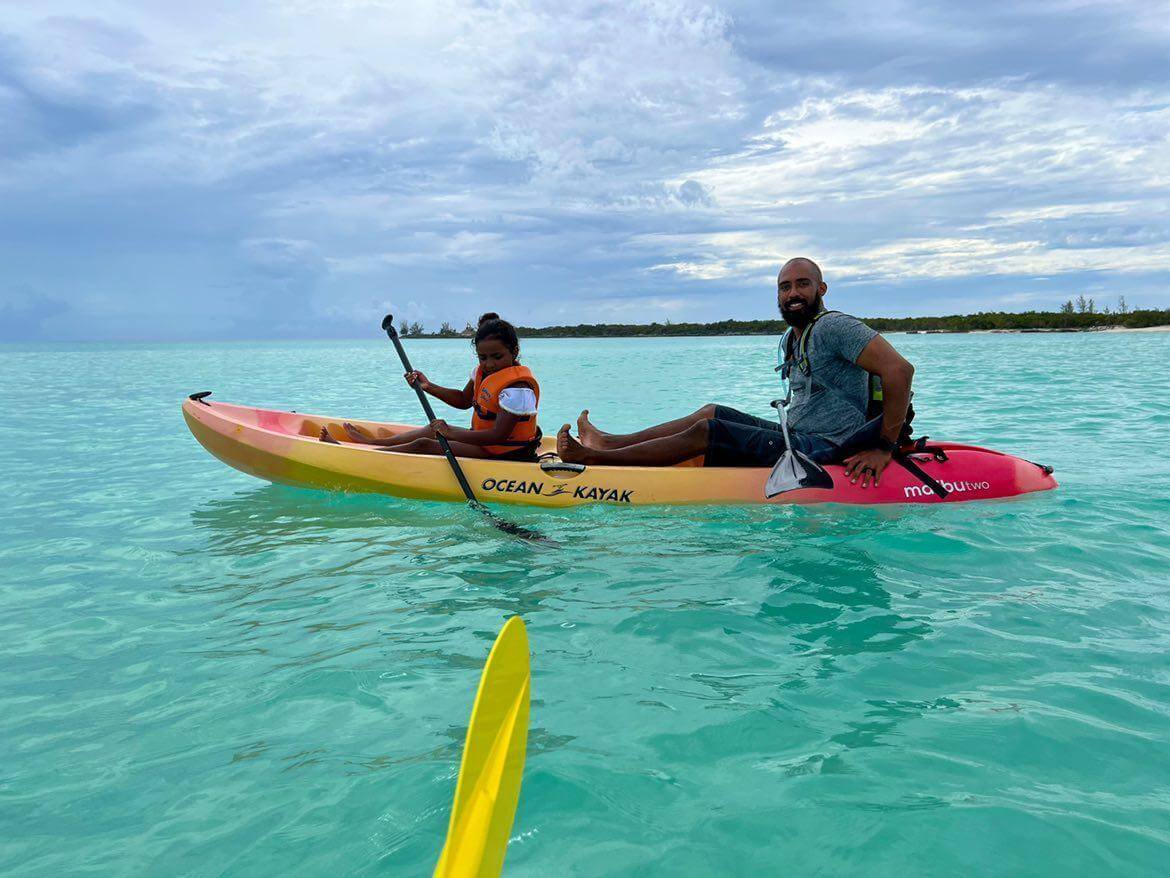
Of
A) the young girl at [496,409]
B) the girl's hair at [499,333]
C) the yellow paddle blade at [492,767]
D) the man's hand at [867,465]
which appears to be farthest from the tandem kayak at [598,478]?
the yellow paddle blade at [492,767]

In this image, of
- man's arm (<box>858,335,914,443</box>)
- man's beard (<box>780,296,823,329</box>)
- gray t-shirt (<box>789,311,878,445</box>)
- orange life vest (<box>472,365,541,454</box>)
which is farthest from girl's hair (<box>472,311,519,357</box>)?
man's arm (<box>858,335,914,443</box>)

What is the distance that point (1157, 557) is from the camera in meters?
4.62

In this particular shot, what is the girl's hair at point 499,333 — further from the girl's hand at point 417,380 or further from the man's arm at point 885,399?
the man's arm at point 885,399

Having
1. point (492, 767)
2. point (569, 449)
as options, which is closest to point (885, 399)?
point (569, 449)

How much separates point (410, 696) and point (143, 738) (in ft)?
3.05

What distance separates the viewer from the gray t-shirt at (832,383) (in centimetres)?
512

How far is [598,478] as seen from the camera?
19.5ft

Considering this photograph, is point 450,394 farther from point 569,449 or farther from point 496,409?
point 569,449

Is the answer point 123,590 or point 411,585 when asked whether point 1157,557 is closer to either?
point 411,585

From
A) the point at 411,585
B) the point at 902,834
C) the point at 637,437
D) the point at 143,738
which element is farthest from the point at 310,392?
the point at 902,834

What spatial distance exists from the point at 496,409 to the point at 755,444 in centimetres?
202

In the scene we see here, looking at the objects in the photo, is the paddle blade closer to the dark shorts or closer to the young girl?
the young girl

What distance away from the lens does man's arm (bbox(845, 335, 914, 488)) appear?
495 centimetres

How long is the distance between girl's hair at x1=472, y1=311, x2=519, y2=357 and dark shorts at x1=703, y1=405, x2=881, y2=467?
1.63m
